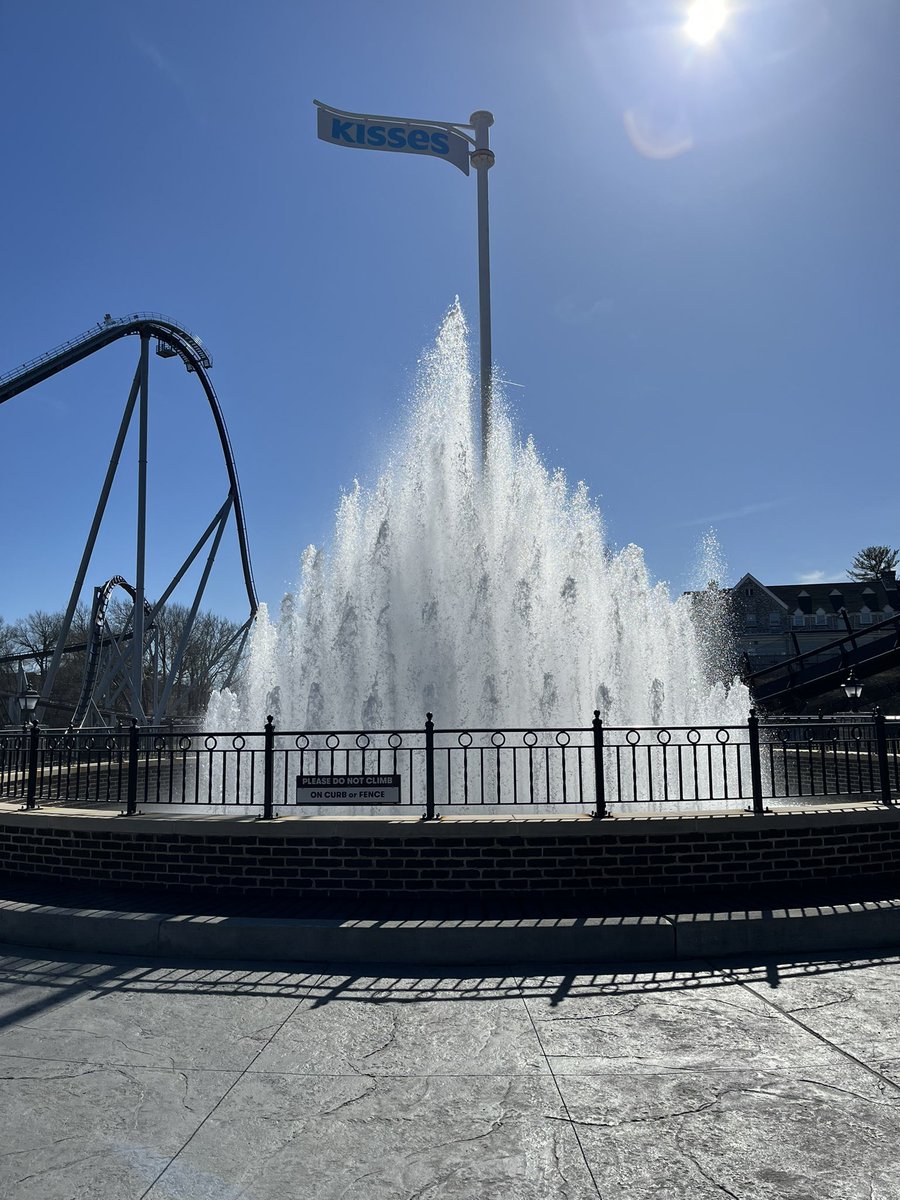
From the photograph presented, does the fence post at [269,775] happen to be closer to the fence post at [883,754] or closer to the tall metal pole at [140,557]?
the fence post at [883,754]

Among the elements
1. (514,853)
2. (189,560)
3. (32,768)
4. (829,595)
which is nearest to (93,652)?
(189,560)

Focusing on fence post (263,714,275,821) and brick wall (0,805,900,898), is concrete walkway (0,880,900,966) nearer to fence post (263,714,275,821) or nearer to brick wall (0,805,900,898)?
brick wall (0,805,900,898)

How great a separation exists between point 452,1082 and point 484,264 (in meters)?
21.3

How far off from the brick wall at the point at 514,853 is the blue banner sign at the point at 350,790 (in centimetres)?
26

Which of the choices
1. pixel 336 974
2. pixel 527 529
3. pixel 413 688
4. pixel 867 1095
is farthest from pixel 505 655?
pixel 867 1095

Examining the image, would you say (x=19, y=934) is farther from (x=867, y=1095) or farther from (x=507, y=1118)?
(x=867, y=1095)

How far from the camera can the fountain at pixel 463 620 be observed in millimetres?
12516

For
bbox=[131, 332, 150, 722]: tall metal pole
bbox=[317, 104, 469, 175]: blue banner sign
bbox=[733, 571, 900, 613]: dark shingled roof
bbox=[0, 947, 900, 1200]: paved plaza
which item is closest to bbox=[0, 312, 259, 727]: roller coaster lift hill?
bbox=[131, 332, 150, 722]: tall metal pole

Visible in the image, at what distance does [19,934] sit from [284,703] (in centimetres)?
744

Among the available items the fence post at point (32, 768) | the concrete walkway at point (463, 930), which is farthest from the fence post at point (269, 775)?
the fence post at point (32, 768)

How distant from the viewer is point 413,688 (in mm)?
12586

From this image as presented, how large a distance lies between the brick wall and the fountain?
15.5 feet

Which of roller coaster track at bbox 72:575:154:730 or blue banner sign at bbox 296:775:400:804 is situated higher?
roller coaster track at bbox 72:575:154:730

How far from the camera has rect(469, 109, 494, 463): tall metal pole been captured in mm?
Result: 18375
